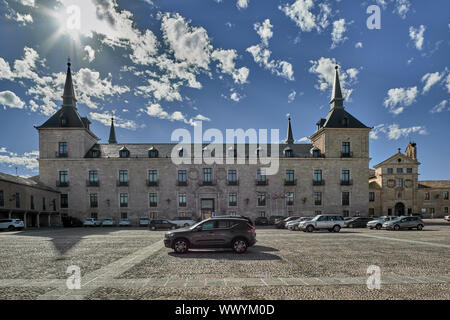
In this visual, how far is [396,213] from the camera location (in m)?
44.5

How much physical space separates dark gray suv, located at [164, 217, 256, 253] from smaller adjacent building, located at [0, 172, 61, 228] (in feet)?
84.3

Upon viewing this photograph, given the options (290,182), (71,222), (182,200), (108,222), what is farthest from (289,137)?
(71,222)

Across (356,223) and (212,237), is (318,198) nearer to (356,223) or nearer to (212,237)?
(356,223)

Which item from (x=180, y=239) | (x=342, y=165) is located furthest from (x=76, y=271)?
(x=342, y=165)

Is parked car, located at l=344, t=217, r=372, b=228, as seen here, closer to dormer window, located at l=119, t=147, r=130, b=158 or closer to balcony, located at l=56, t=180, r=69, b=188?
dormer window, located at l=119, t=147, r=130, b=158

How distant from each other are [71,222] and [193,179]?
18245 mm

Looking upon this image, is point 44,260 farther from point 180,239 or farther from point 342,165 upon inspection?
point 342,165

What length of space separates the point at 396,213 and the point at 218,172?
3591 centimetres

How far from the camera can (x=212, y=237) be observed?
1088 cm

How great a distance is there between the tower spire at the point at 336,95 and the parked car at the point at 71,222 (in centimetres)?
4379

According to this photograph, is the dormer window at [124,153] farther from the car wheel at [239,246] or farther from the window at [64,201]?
the car wheel at [239,246]

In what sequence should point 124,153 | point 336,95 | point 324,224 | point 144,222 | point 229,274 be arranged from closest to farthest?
point 229,274, point 324,224, point 144,222, point 124,153, point 336,95
